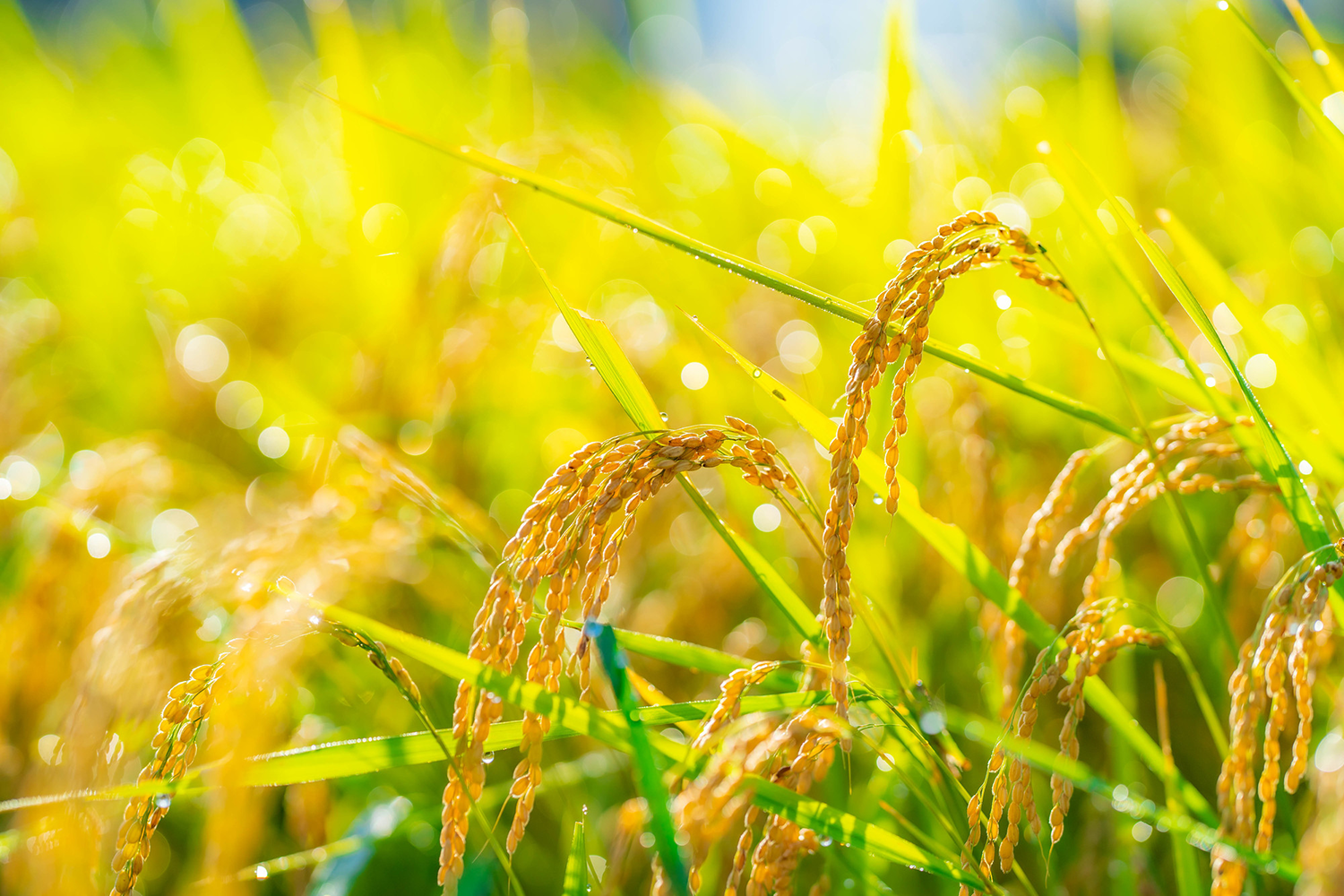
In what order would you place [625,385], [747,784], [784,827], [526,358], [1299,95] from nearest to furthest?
1. [747,784]
2. [784,827]
3. [625,385]
4. [1299,95]
5. [526,358]

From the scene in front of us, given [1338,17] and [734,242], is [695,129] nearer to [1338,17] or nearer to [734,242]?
[734,242]

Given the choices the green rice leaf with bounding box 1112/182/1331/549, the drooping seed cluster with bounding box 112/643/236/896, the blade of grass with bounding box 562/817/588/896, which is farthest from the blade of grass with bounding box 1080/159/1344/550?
the drooping seed cluster with bounding box 112/643/236/896

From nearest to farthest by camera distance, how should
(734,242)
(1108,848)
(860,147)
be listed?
1. (1108,848)
2. (734,242)
3. (860,147)

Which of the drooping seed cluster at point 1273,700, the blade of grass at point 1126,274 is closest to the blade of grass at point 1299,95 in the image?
the blade of grass at point 1126,274

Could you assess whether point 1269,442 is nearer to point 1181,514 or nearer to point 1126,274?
point 1181,514

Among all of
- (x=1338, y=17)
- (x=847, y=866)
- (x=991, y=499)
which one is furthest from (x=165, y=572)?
(x=1338, y=17)

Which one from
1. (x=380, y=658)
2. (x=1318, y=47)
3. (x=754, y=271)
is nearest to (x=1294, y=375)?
(x=1318, y=47)
